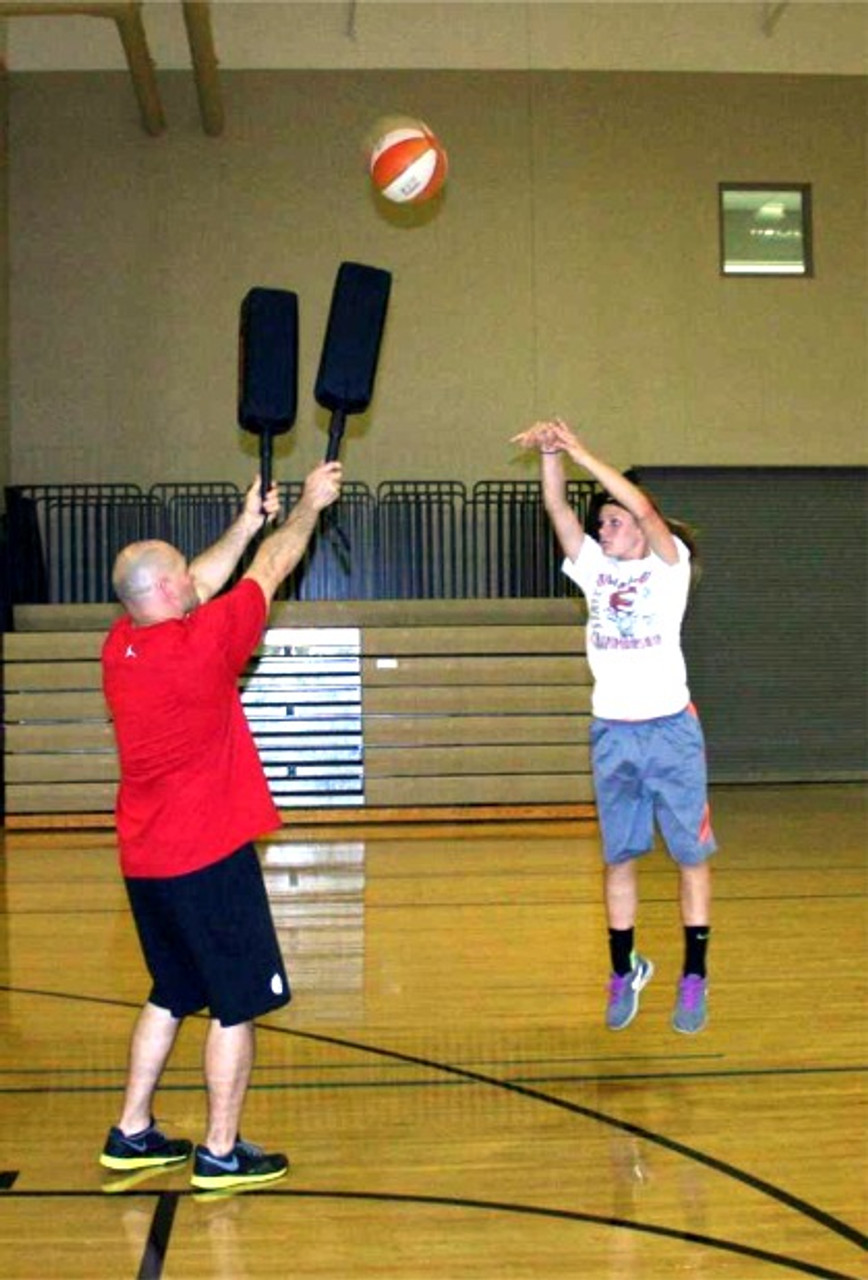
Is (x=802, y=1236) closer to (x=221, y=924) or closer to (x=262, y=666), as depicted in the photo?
(x=221, y=924)

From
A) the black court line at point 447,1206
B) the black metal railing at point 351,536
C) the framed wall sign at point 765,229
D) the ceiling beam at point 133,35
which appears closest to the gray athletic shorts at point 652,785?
the black court line at point 447,1206

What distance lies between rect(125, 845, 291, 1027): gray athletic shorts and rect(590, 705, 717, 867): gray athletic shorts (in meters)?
1.58

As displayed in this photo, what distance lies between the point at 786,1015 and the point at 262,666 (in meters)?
8.36

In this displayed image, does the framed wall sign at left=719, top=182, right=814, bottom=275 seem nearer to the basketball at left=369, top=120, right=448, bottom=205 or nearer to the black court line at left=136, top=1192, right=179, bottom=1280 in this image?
the basketball at left=369, top=120, right=448, bottom=205

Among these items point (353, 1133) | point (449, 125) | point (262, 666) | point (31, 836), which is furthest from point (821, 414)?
point (353, 1133)

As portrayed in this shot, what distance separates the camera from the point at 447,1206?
149 inches

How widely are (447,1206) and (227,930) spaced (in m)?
0.83

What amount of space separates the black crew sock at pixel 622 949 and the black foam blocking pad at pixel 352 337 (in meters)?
2.08

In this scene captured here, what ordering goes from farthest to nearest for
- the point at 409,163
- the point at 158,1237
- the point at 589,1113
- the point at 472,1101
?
the point at 409,163 < the point at 472,1101 < the point at 589,1113 < the point at 158,1237

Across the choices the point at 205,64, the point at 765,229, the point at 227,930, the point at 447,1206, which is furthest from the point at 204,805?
the point at 765,229

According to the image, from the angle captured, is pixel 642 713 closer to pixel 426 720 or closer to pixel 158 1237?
pixel 158 1237

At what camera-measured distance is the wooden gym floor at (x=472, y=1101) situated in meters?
3.54

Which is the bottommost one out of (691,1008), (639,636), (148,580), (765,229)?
(691,1008)

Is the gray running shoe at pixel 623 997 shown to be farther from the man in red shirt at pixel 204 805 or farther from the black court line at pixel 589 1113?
the man in red shirt at pixel 204 805
